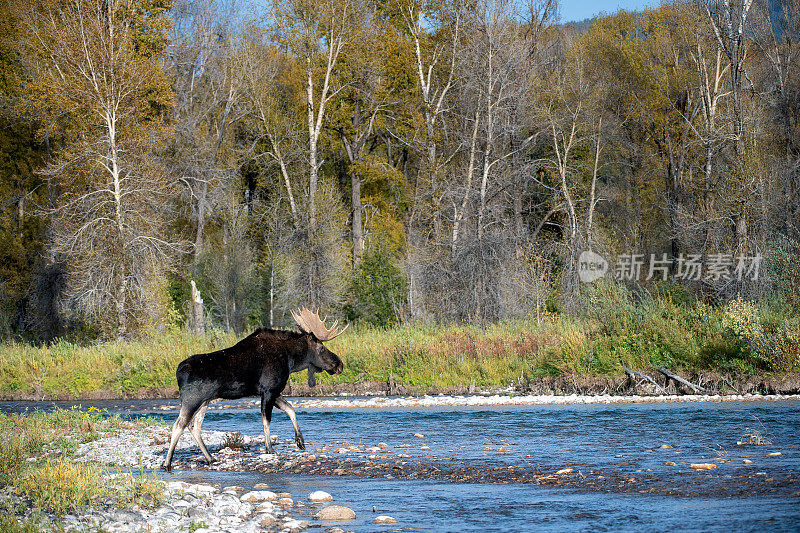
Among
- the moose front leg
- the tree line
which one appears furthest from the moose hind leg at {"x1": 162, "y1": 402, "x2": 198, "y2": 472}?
the tree line

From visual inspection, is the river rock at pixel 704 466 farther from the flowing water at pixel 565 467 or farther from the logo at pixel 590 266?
the logo at pixel 590 266

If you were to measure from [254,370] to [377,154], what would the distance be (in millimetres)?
42254

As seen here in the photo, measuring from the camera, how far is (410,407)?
2147 cm

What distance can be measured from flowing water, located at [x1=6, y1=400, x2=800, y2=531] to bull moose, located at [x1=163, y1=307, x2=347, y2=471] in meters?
0.84

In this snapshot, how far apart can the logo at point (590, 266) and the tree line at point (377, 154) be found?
1.99 feet

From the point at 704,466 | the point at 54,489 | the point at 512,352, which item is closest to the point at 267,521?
the point at 54,489

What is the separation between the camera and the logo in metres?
44.2

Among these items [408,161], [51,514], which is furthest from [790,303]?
[408,161]

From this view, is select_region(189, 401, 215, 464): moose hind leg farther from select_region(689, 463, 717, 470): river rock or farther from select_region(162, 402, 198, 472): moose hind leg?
select_region(689, 463, 717, 470): river rock

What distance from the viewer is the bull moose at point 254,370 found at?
43.6 ft

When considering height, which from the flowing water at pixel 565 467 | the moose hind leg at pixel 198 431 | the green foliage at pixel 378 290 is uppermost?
the green foliage at pixel 378 290

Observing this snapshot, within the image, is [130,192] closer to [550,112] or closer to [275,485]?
[550,112]

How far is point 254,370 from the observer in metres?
14.0

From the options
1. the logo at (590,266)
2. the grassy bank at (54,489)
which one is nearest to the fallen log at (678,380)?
the grassy bank at (54,489)
